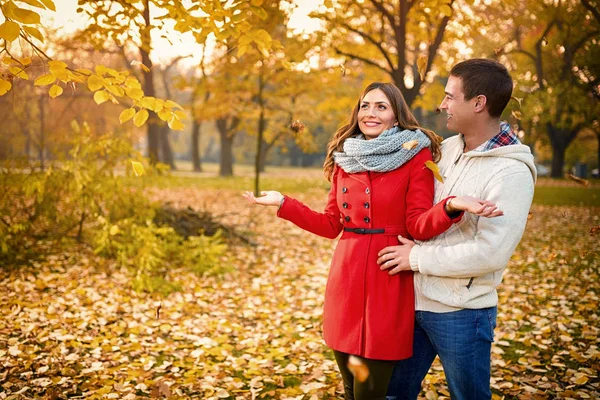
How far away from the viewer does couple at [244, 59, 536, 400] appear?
193 centimetres

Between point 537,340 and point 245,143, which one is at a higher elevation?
point 245,143

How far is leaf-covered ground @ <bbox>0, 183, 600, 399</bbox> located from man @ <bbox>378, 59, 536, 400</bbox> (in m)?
1.70

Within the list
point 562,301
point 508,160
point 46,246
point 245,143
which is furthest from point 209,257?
point 245,143

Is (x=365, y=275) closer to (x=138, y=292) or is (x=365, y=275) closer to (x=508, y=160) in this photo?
(x=508, y=160)

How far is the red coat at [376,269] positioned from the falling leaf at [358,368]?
0.06 meters

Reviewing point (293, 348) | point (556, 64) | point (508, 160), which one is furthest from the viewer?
point (556, 64)

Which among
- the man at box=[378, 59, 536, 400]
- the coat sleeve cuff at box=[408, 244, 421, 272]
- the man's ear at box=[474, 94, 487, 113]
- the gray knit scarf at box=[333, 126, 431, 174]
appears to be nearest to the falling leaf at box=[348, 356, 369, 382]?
the man at box=[378, 59, 536, 400]

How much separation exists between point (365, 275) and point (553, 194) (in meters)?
18.6

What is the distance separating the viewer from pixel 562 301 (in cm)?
581

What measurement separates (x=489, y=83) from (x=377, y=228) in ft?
2.64

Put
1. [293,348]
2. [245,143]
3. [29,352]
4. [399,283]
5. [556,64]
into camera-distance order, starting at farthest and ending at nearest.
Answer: [245,143], [556,64], [293,348], [29,352], [399,283]

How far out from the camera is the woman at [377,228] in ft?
6.99

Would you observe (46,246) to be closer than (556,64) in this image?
Yes

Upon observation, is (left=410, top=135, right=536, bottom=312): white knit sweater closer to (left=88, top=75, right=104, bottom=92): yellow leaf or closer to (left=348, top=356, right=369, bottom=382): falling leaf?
(left=348, top=356, right=369, bottom=382): falling leaf
